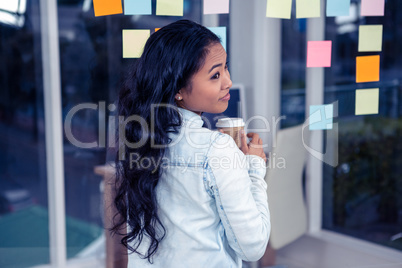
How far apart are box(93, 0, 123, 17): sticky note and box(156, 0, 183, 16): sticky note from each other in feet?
0.42

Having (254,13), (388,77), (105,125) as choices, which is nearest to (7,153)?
(105,125)

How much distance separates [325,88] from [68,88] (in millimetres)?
1498

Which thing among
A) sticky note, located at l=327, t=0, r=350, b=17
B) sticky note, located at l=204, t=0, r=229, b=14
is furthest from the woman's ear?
sticky note, located at l=327, t=0, r=350, b=17

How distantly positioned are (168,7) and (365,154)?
1459mm

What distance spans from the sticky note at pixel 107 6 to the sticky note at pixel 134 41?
0.09m

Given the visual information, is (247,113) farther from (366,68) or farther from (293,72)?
(366,68)

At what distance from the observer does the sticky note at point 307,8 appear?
1.45 metres

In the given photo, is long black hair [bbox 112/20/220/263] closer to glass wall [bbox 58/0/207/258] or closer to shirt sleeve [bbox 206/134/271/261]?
shirt sleeve [bbox 206/134/271/261]

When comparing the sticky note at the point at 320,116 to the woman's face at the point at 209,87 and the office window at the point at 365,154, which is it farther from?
the woman's face at the point at 209,87

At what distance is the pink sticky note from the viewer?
58.7 inches

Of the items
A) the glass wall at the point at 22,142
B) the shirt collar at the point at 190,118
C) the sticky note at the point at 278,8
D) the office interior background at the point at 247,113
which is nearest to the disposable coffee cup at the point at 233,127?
the shirt collar at the point at 190,118

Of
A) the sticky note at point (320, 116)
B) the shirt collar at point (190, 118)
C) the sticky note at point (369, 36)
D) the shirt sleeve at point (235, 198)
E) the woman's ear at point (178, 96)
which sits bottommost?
the shirt sleeve at point (235, 198)

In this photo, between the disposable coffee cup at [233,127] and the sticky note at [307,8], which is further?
the sticky note at [307,8]

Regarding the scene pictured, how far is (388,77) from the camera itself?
209 centimetres
